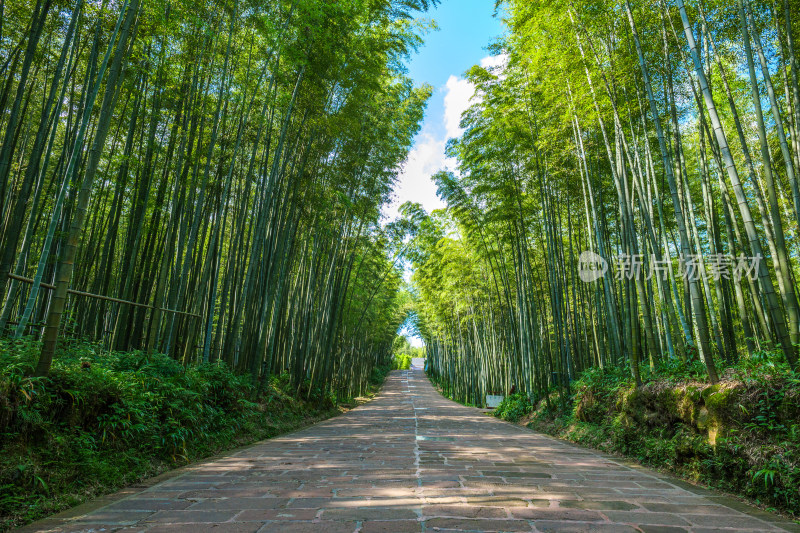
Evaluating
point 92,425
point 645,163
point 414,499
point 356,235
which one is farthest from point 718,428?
point 356,235

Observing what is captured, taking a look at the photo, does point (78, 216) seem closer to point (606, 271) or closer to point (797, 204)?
point (797, 204)

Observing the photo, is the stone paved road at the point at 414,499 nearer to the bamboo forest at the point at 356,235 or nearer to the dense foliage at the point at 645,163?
the bamboo forest at the point at 356,235

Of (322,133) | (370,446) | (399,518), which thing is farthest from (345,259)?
(399,518)

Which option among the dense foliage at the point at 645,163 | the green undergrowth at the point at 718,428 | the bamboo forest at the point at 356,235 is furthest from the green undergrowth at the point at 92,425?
the dense foliage at the point at 645,163

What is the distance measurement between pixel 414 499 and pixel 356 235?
24.7 feet

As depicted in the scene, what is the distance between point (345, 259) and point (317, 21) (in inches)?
219

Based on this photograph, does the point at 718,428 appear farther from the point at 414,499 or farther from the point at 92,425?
the point at 92,425

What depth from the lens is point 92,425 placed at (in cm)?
283

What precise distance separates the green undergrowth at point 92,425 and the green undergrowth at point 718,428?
4.43 metres

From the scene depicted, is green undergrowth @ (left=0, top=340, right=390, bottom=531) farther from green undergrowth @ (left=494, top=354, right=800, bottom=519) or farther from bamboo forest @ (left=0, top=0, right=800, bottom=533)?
green undergrowth @ (left=494, top=354, right=800, bottom=519)

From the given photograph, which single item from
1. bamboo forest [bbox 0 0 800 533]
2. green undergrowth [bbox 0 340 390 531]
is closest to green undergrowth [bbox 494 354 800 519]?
bamboo forest [bbox 0 0 800 533]

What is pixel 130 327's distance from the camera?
5457 millimetres

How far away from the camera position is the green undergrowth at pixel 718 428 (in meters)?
2.56

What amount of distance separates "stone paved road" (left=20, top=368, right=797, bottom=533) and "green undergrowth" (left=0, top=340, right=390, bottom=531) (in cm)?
29
